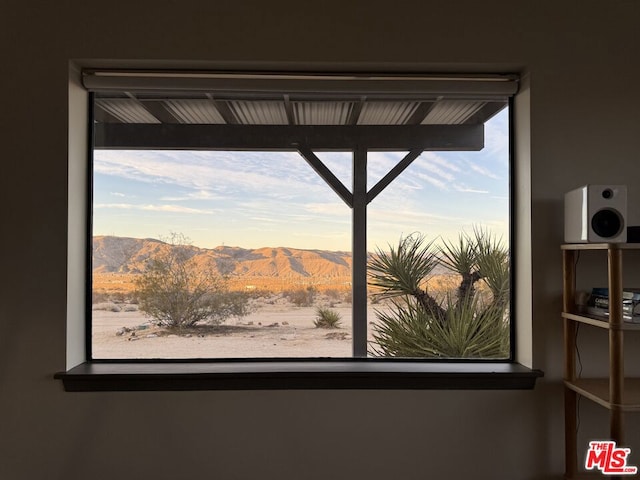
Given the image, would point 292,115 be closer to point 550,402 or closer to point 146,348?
point 146,348

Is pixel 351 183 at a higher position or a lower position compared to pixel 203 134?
lower

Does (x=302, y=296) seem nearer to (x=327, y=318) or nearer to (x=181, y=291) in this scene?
(x=327, y=318)

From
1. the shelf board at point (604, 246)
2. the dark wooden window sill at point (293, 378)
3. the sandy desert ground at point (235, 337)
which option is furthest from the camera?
the sandy desert ground at point (235, 337)

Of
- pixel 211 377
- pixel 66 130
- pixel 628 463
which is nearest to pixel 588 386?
pixel 628 463

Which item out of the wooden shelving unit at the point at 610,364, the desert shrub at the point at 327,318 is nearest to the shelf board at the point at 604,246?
the wooden shelving unit at the point at 610,364

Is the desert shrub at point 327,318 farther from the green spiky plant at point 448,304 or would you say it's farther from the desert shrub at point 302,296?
the green spiky plant at point 448,304

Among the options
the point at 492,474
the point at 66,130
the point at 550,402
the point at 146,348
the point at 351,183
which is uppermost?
the point at 66,130
